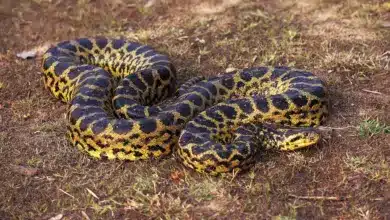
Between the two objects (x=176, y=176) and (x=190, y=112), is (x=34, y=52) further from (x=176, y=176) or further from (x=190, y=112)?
(x=176, y=176)

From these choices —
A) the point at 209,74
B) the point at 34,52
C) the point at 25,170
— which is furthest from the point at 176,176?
the point at 34,52

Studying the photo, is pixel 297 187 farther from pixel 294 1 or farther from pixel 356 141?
pixel 294 1

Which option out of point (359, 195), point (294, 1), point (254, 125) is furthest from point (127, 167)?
point (294, 1)

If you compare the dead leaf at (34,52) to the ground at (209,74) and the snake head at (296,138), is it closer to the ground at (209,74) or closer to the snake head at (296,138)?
the ground at (209,74)

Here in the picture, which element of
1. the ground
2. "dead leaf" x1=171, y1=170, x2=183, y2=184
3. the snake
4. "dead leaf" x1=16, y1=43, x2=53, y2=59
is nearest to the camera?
the ground

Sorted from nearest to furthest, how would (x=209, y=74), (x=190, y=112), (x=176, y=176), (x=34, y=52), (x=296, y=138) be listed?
(x=176, y=176), (x=296, y=138), (x=190, y=112), (x=209, y=74), (x=34, y=52)

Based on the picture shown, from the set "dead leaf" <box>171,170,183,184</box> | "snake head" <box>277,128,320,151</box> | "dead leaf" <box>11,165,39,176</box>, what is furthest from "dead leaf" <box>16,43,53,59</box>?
"snake head" <box>277,128,320,151</box>

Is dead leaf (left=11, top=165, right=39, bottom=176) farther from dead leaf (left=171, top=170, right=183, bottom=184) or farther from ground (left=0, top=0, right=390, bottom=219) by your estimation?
dead leaf (left=171, top=170, right=183, bottom=184)
